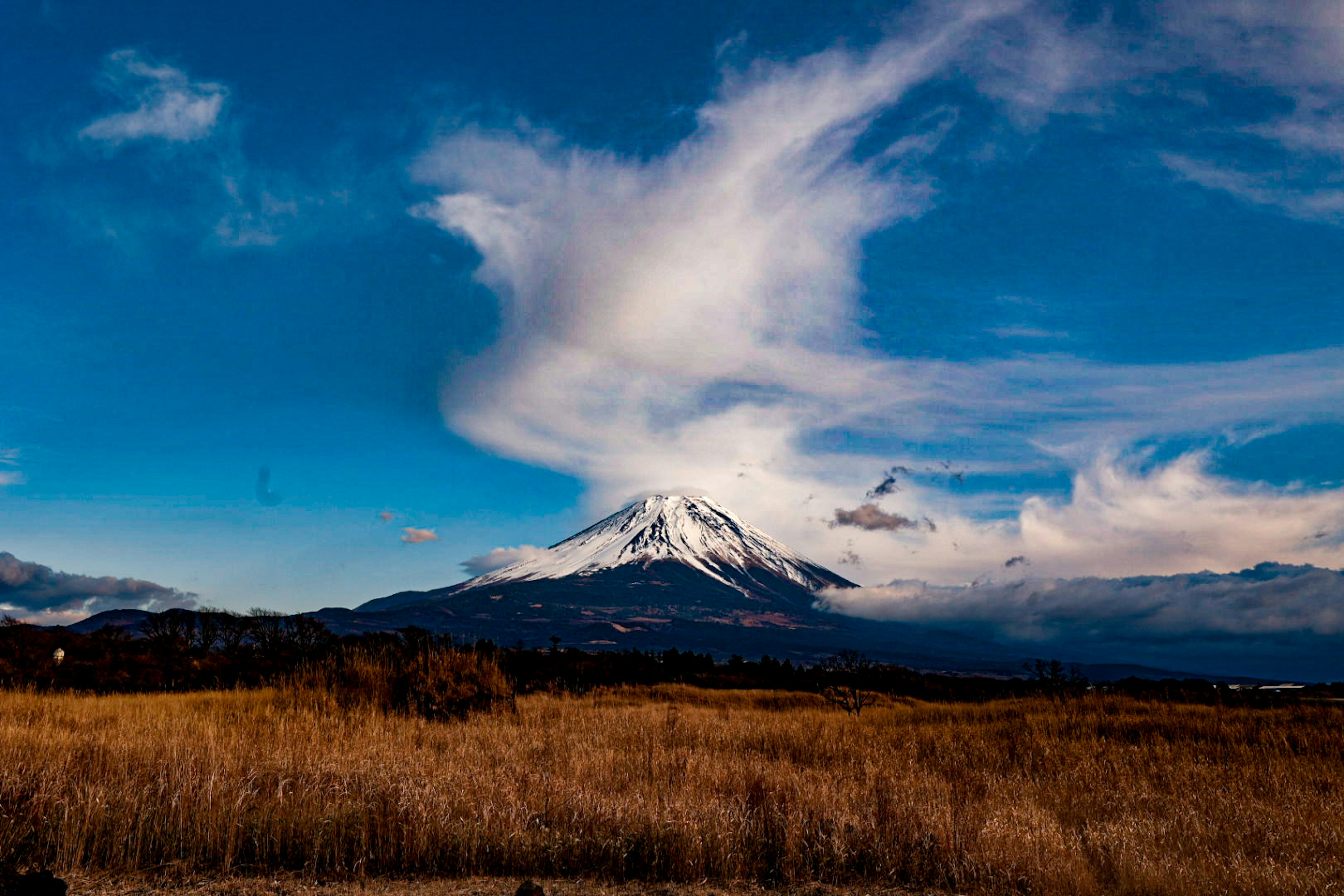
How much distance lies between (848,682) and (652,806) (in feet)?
83.8

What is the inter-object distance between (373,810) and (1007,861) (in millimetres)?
4814

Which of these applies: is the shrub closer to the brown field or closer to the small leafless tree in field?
the brown field

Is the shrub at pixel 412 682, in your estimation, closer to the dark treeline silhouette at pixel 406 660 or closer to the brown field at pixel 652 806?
the dark treeline silhouette at pixel 406 660

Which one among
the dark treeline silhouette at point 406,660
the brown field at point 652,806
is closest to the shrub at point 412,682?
the dark treeline silhouette at point 406,660

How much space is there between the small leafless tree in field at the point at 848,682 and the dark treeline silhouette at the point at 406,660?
13 cm

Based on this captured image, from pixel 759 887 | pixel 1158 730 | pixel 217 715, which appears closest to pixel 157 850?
pixel 759 887

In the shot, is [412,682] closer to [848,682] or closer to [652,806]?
[652,806]

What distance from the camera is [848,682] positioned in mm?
30000

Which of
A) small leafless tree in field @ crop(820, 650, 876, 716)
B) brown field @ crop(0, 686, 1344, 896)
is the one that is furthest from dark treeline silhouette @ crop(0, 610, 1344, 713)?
brown field @ crop(0, 686, 1344, 896)

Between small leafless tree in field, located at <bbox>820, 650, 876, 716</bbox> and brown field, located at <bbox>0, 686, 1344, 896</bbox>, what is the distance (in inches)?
361

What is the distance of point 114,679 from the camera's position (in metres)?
20.3

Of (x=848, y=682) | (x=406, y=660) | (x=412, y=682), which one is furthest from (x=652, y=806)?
(x=848, y=682)

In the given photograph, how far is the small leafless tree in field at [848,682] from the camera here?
22016 mm

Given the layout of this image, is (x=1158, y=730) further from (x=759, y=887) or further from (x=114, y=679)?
(x=114, y=679)
